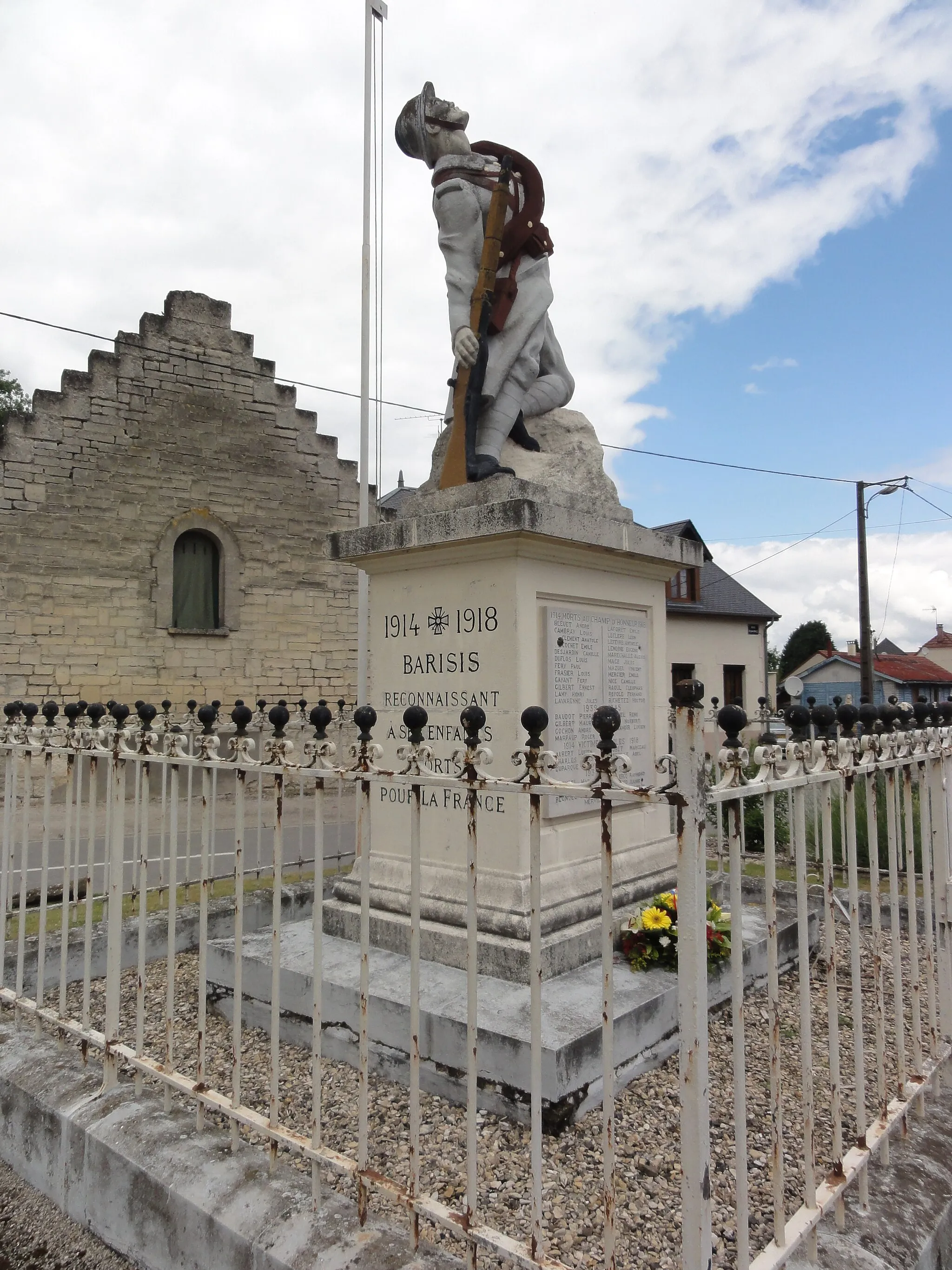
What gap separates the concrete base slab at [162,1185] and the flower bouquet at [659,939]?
67.2 inches

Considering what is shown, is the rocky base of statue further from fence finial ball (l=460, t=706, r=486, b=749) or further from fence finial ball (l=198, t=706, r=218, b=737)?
fence finial ball (l=460, t=706, r=486, b=749)

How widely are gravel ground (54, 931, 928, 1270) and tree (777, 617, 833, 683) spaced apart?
156 feet

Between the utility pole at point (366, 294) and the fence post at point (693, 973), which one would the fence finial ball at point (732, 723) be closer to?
the fence post at point (693, 973)

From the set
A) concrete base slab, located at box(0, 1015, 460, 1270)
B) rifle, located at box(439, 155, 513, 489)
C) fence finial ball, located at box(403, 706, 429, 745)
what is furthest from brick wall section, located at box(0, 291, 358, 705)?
fence finial ball, located at box(403, 706, 429, 745)

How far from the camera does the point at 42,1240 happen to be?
229 centimetres

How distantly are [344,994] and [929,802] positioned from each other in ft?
7.40

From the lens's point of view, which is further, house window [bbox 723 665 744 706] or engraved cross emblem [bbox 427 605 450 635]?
house window [bbox 723 665 744 706]

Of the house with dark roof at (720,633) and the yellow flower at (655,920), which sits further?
the house with dark roof at (720,633)

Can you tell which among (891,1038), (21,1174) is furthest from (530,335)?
(21,1174)

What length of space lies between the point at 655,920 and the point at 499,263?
11.1ft

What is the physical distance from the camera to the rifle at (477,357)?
402cm

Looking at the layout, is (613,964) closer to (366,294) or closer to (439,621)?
(439,621)

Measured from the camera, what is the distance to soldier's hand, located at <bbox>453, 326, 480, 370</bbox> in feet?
13.2

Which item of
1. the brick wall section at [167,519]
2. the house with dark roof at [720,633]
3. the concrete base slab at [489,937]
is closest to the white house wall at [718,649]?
the house with dark roof at [720,633]
